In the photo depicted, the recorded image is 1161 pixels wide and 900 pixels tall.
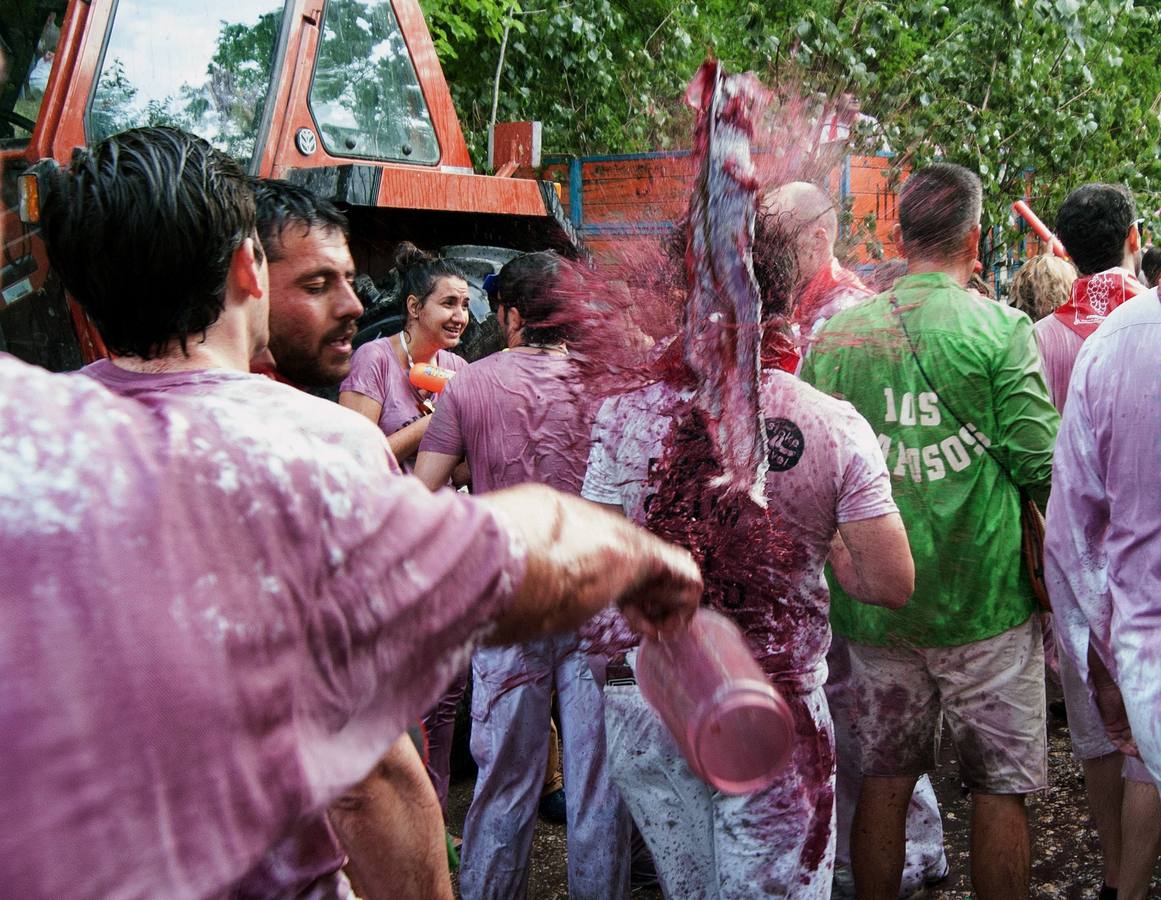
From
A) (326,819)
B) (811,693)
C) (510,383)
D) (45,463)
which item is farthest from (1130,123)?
(45,463)

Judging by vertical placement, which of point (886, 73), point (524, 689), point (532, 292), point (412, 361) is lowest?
point (524, 689)

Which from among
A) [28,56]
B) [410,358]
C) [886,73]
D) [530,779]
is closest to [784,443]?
[530,779]

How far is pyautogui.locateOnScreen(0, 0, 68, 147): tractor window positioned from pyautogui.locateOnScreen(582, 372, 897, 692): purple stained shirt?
344 cm

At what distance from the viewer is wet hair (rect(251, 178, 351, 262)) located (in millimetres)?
2533

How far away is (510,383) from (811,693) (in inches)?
57.7

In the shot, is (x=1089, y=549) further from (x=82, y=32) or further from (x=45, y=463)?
(x=82, y=32)

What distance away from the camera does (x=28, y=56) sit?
4.49 metres

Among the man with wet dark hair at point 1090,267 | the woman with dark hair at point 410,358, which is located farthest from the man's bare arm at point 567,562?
the man with wet dark hair at point 1090,267

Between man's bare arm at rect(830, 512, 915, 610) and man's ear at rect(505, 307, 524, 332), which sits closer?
man's bare arm at rect(830, 512, 915, 610)

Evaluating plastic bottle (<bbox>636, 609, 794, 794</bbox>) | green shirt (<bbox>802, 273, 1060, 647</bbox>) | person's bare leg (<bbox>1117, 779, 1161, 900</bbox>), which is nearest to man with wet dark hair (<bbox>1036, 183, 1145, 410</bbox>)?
green shirt (<bbox>802, 273, 1060, 647</bbox>)

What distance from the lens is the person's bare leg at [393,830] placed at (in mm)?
1782

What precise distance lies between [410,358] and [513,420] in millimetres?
1072

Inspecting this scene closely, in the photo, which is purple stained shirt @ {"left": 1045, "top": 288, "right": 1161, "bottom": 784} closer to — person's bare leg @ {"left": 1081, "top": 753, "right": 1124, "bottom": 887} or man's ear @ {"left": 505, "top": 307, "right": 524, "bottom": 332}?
person's bare leg @ {"left": 1081, "top": 753, "right": 1124, "bottom": 887}

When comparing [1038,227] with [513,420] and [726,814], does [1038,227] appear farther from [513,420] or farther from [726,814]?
[726,814]
